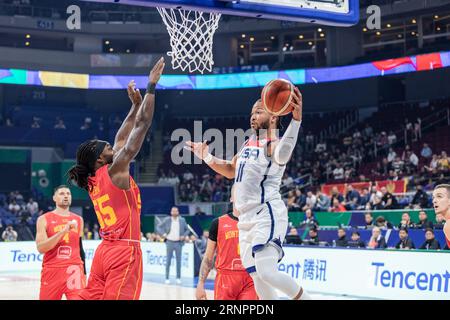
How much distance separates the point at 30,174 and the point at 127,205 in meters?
27.4

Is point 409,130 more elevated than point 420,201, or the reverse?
point 409,130

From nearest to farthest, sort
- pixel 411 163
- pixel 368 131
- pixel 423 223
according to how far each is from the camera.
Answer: pixel 423 223
pixel 411 163
pixel 368 131

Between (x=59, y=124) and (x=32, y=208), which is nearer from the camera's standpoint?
(x=32, y=208)

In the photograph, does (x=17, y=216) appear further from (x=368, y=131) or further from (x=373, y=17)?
(x=373, y=17)

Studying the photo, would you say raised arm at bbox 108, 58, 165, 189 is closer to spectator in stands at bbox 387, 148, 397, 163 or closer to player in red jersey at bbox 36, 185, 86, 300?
player in red jersey at bbox 36, 185, 86, 300

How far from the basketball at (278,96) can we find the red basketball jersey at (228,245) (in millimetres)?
2000

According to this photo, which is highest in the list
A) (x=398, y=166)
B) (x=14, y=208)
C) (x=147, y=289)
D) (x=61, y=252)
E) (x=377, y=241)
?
(x=398, y=166)

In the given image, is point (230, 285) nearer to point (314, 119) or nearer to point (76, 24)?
point (314, 119)

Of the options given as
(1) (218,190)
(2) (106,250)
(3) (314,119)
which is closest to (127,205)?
(2) (106,250)

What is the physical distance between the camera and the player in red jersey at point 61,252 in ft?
23.4

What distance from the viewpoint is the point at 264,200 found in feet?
17.4

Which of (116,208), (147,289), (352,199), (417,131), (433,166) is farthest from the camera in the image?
(417,131)

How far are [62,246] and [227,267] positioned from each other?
6.56 ft

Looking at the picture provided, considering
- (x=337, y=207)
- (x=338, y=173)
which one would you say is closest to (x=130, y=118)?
(x=337, y=207)
